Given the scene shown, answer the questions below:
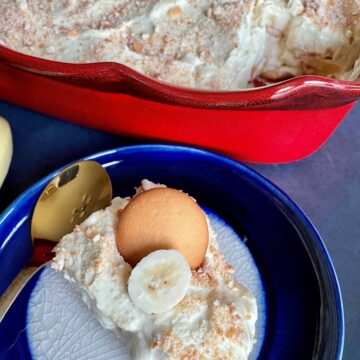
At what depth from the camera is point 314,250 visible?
1.06m

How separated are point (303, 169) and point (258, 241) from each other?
273mm

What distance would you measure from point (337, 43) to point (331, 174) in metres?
0.30

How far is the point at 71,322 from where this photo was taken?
103 centimetres

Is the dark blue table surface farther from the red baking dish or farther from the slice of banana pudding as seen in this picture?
the slice of banana pudding

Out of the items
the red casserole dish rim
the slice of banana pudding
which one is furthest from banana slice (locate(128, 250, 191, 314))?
the red casserole dish rim

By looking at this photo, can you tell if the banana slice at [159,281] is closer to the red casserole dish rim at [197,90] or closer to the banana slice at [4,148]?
the red casserole dish rim at [197,90]

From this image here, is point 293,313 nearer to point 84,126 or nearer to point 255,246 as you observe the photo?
point 255,246

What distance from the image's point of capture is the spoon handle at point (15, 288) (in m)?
1.01

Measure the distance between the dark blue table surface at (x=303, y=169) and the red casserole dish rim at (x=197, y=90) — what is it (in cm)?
28

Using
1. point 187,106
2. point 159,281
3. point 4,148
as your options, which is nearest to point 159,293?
point 159,281

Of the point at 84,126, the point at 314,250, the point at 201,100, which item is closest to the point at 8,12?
the point at 84,126

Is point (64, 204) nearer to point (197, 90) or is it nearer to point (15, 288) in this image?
point (15, 288)

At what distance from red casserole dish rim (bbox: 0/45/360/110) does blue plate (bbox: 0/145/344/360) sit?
17cm

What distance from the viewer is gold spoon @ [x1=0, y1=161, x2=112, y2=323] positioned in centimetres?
109
